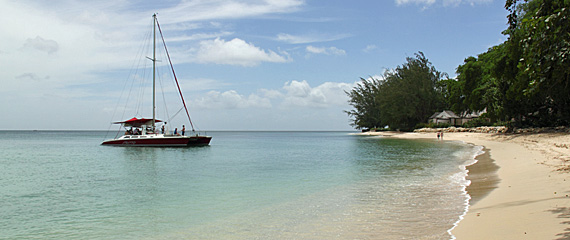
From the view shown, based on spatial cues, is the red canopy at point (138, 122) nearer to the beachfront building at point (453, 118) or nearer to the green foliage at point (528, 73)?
the green foliage at point (528, 73)

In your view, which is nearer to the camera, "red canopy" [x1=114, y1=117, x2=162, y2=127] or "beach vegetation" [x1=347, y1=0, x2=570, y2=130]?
"beach vegetation" [x1=347, y1=0, x2=570, y2=130]

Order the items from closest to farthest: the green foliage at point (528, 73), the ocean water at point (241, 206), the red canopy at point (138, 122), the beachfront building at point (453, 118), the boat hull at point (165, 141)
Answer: the green foliage at point (528, 73), the ocean water at point (241, 206), the boat hull at point (165, 141), the red canopy at point (138, 122), the beachfront building at point (453, 118)

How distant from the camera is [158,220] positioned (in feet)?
27.0

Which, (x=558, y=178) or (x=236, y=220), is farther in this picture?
(x=558, y=178)

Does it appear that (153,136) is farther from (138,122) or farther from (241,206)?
(241,206)

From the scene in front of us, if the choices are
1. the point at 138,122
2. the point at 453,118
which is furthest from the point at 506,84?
the point at 138,122

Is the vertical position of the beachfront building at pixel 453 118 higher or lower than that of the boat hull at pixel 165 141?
higher

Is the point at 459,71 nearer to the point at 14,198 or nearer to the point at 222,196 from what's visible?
the point at 222,196

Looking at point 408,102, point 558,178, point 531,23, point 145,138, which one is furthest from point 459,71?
point 531,23

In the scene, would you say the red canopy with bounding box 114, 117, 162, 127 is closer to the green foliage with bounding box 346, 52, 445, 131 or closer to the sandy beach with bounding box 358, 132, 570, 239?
the sandy beach with bounding box 358, 132, 570, 239

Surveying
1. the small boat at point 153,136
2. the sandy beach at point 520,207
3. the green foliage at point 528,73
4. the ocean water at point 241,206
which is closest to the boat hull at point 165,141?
the small boat at point 153,136

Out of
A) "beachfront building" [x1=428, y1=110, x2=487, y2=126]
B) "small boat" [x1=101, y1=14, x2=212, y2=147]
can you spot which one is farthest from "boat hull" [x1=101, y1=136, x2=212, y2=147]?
"beachfront building" [x1=428, y1=110, x2=487, y2=126]

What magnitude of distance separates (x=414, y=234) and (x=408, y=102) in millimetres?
65873

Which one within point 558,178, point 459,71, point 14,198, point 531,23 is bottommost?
point 14,198
